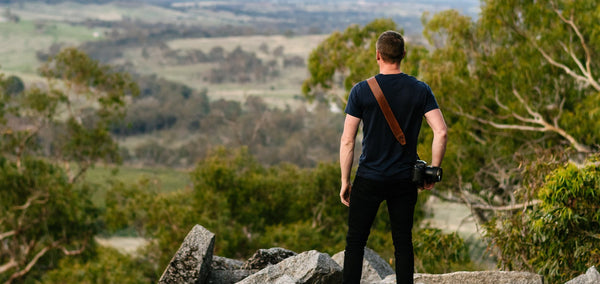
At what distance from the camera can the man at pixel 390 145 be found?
180 inches

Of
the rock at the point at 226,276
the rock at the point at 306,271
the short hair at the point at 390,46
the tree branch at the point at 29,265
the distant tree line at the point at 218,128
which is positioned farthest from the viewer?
the distant tree line at the point at 218,128

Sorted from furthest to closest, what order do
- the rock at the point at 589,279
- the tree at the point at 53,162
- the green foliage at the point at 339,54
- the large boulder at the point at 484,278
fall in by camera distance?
the tree at the point at 53,162 < the green foliage at the point at 339,54 < the large boulder at the point at 484,278 < the rock at the point at 589,279

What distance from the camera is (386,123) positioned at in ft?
15.0

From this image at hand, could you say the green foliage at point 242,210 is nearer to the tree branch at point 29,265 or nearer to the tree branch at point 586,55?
the tree branch at point 29,265

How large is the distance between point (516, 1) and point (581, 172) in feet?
48.4

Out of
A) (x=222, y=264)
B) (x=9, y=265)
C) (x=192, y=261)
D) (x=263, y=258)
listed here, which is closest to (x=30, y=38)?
(x=9, y=265)

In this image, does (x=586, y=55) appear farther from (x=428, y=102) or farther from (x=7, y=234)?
(x=7, y=234)

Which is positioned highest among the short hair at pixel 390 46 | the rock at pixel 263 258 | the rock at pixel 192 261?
the short hair at pixel 390 46

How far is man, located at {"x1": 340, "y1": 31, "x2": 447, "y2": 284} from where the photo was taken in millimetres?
4566

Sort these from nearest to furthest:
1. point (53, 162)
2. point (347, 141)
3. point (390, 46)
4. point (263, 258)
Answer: point (390, 46) → point (347, 141) → point (263, 258) → point (53, 162)

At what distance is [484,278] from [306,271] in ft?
5.88

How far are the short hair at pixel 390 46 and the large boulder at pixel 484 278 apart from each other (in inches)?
97.3

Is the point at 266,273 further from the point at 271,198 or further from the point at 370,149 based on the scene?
the point at 271,198

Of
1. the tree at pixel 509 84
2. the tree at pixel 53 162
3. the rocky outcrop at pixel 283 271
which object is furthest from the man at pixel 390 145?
the tree at pixel 53 162
